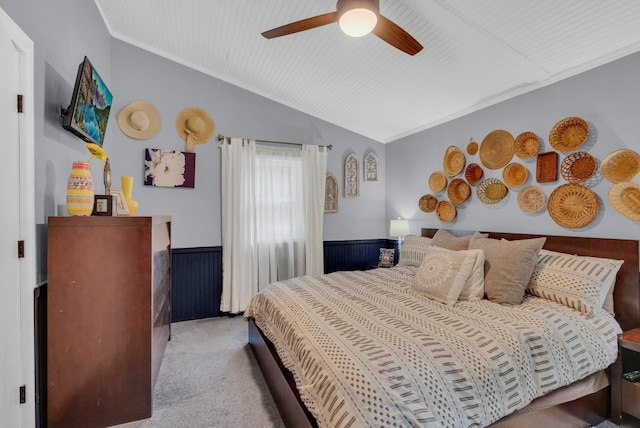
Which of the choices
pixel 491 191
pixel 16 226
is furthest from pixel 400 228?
pixel 16 226

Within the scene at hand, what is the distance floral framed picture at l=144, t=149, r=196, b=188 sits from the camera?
3438mm

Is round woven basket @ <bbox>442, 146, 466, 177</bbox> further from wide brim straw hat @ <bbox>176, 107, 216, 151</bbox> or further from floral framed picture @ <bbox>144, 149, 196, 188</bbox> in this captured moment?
floral framed picture @ <bbox>144, 149, 196, 188</bbox>

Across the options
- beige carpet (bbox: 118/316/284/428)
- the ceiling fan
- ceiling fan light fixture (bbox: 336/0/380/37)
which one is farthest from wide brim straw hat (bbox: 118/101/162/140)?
ceiling fan light fixture (bbox: 336/0/380/37)

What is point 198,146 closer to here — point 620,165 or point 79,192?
point 79,192

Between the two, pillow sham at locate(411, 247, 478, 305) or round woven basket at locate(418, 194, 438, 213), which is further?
round woven basket at locate(418, 194, 438, 213)

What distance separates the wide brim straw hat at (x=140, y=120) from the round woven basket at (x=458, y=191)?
11.3ft

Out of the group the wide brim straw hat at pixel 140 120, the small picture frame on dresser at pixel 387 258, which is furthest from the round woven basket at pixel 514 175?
the wide brim straw hat at pixel 140 120

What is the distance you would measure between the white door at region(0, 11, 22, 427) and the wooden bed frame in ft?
4.23

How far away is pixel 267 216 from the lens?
3922 millimetres

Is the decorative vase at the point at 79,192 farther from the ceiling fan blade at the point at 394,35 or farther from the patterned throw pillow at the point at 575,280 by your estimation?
the patterned throw pillow at the point at 575,280

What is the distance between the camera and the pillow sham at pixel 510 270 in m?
2.09

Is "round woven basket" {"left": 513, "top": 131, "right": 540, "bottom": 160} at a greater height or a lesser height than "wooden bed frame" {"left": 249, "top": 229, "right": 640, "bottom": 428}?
greater

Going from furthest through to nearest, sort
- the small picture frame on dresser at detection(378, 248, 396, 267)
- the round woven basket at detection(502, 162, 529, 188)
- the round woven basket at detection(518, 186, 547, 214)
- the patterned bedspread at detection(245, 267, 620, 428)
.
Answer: the small picture frame on dresser at detection(378, 248, 396, 267), the round woven basket at detection(502, 162, 529, 188), the round woven basket at detection(518, 186, 547, 214), the patterned bedspread at detection(245, 267, 620, 428)

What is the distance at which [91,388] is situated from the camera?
1753mm
